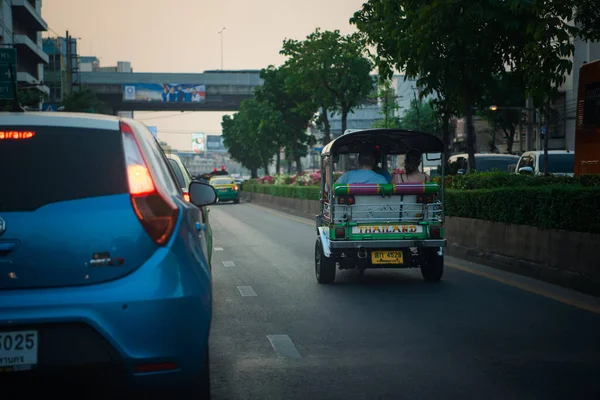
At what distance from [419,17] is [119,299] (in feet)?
42.4

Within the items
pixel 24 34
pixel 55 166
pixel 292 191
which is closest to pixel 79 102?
pixel 24 34

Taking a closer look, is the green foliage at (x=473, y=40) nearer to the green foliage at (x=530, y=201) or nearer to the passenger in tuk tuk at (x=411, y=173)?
the green foliage at (x=530, y=201)

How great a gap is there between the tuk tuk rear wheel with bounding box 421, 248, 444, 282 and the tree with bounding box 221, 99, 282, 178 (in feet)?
151

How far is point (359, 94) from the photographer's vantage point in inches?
1609

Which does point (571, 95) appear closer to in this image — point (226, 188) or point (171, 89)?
point (226, 188)

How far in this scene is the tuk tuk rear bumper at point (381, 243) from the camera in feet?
36.1

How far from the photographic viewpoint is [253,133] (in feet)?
227

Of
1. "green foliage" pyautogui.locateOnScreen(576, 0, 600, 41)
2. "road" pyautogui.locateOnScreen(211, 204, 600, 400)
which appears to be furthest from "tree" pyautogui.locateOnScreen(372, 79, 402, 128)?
"road" pyautogui.locateOnScreen(211, 204, 600, 400)

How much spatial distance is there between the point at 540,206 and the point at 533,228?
41cm

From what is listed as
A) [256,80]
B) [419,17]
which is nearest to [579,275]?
[419,17]

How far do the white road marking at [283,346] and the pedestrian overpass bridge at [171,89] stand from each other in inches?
3265

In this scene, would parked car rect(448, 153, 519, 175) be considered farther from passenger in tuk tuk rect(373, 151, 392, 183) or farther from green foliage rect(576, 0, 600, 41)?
passenger in tuk tuk rect(373, 151, 392, 183)

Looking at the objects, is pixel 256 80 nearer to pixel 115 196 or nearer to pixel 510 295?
pixel 510 295

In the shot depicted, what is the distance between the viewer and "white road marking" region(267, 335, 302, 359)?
6857mm
